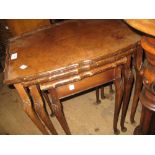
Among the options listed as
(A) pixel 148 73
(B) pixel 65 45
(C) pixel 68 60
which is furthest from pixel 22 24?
(A) pixel 148 73

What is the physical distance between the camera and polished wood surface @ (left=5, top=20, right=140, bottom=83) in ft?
2.63

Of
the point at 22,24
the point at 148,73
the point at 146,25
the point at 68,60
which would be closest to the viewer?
the point at 146,25

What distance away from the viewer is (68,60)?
809 millimetres

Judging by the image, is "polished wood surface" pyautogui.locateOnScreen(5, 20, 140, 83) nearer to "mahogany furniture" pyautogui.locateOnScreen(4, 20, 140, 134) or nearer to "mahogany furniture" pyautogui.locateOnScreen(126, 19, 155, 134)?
"mahogany furniture" pyautogui.locateOnScreen(4, 20, 140, 134)

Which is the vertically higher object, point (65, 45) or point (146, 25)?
point (146, 25)

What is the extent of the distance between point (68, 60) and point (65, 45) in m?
0.13

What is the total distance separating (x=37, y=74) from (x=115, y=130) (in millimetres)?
757

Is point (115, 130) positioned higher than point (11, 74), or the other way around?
point (11, 74)

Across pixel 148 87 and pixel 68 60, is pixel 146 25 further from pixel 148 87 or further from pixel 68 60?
pixel 68 60

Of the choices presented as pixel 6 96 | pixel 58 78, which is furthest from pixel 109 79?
pixel 6 96

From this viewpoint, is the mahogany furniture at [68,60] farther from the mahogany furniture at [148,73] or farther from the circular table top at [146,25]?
the circular table top at [146,25]
